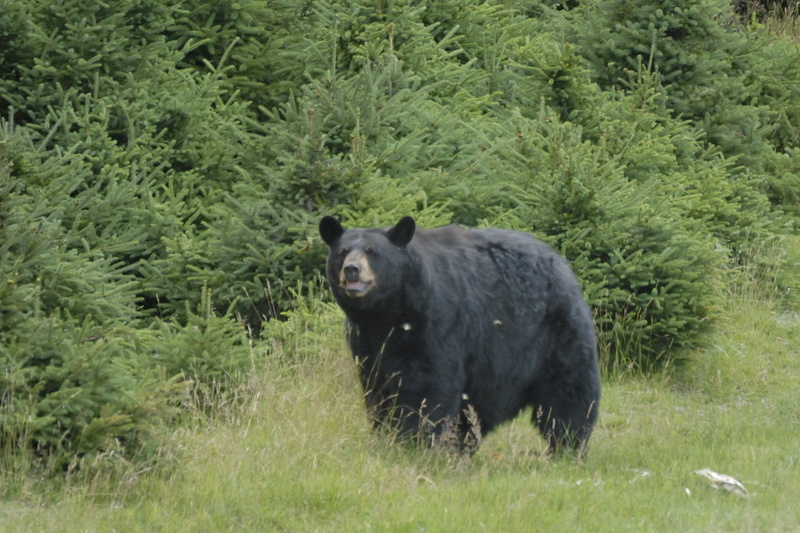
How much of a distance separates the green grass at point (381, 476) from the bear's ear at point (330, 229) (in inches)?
45.8

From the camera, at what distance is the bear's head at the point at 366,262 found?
6.82 metres

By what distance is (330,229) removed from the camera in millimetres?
7133

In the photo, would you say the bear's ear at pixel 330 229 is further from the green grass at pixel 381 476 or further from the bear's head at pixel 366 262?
the green grass at pixel 381 476

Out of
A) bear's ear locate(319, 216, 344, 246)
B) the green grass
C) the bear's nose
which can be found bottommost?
the green grass

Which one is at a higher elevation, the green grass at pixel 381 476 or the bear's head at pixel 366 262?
the bear's head at pixel 366 262

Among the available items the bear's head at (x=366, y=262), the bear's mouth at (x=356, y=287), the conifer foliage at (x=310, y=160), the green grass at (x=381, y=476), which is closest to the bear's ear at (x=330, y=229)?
the bear's head at (x=366, y=262)

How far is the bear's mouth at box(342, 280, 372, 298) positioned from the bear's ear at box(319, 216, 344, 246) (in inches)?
17.5

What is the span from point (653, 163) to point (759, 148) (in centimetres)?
352

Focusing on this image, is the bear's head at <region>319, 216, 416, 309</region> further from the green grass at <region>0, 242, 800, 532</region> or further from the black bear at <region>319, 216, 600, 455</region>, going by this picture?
the green grass at <region>0, 242, 800, 532</region>

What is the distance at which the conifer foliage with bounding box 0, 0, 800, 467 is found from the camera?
945 centimetres

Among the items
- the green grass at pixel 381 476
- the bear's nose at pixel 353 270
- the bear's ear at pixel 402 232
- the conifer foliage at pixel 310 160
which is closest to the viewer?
the green grass at pixel 381 476

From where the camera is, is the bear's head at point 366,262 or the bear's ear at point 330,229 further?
the bear's ear at point 330,229

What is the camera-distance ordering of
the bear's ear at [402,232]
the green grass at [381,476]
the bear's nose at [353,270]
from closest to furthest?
the green grass at [381,476], the bear's nose at [353,270], the bear's ear at [402,232]

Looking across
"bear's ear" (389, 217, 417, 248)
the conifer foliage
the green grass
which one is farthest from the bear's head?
the conifer foliage
